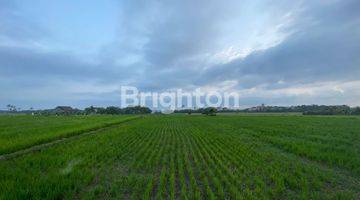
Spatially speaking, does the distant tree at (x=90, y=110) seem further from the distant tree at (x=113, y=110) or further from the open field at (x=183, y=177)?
the open field at (x=183, y=177)

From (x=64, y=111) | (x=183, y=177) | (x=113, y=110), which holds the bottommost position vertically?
(x=183, y=177)

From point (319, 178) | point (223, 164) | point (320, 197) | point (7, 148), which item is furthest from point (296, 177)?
point (7, 148)

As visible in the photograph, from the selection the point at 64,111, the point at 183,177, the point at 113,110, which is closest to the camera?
the point at 183,177

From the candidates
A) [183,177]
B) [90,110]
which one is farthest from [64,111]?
[183,177]

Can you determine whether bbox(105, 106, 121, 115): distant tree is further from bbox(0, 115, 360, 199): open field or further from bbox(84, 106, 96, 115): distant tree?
bbox(0, 115, 360, 199): open field

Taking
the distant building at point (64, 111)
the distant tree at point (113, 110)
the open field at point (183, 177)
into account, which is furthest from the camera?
the distant tree at point (113, 110)

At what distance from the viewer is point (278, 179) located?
9.04 meters

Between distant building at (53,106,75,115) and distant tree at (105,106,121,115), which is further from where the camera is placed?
distant tree at (105,106,121,115)

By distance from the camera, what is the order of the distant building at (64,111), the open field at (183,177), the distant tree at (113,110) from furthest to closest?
the distant tree at (113,110), the distant building at (64,111), the open field at (183,177)

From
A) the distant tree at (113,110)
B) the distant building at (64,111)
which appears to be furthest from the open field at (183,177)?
the distant tree at (113,110)

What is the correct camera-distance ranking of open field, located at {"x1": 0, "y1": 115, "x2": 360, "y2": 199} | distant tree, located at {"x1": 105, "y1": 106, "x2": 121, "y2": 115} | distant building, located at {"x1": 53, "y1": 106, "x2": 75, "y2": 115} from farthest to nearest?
distant tree, located at {"x1": 105, "y1": 106, "x2": 121, "y2": 115}, distant building, located at {"x1": 53, "y1": 106, "x2": 75, "y2": 115}, open field, located at {"x1": 0, "y1": 115, "x2": 360, "y2": 199}

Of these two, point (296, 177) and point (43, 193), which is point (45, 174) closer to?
point (43, 193)

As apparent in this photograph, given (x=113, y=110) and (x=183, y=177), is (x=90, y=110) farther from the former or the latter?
(x=183, y=177)

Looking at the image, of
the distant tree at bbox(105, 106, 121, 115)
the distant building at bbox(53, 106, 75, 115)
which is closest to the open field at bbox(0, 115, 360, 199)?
the distant building at bbox(53, 106, 75, 115)
